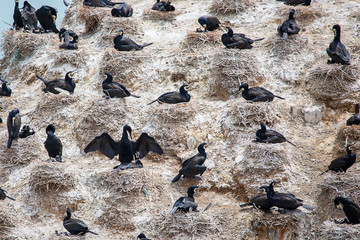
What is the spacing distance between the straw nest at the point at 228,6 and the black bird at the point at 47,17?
4.75 meters

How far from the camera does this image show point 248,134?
12711mm

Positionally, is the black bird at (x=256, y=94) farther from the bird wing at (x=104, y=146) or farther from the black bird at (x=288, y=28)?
the bird wing at (x=104, y=146)

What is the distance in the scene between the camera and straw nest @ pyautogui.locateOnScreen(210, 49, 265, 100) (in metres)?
13.9

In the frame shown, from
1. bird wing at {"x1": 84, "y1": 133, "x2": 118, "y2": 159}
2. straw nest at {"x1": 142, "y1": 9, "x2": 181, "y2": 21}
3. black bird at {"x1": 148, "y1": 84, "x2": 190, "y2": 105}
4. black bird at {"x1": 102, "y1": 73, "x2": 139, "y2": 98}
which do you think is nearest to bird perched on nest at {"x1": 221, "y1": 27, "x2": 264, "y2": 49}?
black bird at {"x1": 148, "y1": 84, "x2": 190, "y2": 105}

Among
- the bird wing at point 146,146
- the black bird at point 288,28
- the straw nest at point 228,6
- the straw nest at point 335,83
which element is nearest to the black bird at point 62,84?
the bird wing at point 146,146

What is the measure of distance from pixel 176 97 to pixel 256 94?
182 centimetres

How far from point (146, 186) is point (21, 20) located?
8.57 meters

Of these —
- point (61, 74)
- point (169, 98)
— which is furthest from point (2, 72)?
point (169, 98)

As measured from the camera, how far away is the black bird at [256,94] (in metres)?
→ 13.0

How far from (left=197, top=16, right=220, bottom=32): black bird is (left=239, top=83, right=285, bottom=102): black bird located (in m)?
3.11

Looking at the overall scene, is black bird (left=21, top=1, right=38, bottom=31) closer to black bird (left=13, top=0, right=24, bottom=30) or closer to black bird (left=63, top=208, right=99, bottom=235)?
black bird (left=13, top=0, right=24, bottom=30)

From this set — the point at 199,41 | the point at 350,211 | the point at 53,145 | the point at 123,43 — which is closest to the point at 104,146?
the point at 53,145

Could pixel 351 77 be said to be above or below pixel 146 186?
above

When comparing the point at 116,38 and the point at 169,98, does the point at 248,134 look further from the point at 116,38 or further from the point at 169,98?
the point at 116,38
